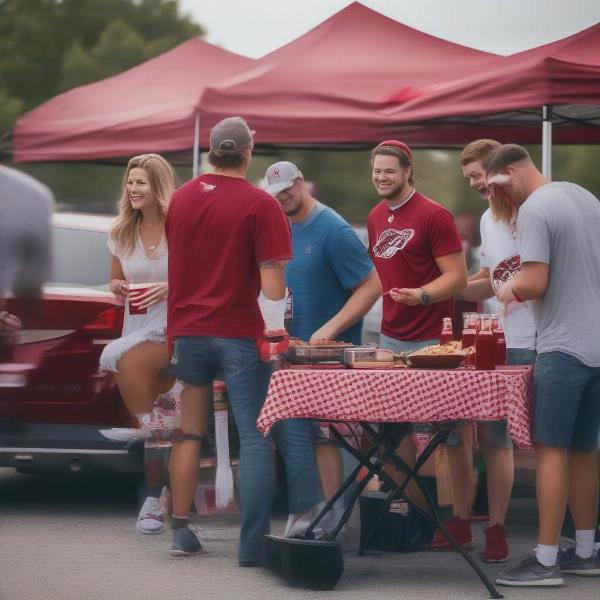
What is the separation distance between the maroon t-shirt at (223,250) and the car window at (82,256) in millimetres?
1621

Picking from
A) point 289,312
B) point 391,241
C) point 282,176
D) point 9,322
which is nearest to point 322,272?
point 289,312

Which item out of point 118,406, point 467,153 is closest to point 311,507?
point 118,406

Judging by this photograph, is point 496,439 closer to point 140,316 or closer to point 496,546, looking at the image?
point 496,546

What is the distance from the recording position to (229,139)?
6.74 m

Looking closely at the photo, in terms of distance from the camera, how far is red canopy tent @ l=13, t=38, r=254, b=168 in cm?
1172

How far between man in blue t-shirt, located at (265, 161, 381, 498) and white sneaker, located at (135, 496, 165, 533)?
0.92 m

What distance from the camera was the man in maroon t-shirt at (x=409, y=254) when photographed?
717 cm

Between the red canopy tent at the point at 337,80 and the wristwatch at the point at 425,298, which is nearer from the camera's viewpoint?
the wristwatch at the point at 425,298

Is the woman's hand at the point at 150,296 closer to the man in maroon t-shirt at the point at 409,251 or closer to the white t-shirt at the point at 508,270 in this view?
the man in maroon t-shirt at the point at 409,251

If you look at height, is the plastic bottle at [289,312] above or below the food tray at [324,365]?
above

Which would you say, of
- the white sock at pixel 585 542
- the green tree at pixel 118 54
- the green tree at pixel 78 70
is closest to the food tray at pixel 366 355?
the white sock at pixel 585 542

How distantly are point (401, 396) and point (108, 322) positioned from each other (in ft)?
7.63

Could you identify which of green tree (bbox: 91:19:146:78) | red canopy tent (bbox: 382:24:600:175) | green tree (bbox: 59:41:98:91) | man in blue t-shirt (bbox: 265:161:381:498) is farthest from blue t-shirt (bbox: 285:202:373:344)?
green tree (bbox: 91:19:146:78)

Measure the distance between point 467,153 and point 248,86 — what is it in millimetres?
3616
